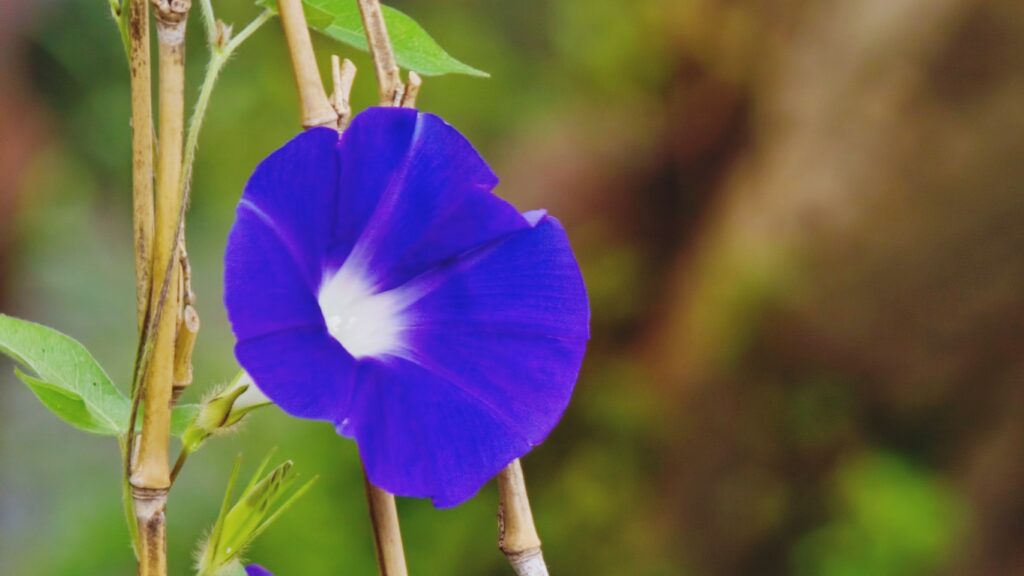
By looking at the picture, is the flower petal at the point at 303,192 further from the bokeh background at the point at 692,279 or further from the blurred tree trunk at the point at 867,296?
the blurred tree trunk at the point at 867,296

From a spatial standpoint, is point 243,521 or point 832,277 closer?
point 243,521

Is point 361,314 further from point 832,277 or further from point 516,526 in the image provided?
point 832,277

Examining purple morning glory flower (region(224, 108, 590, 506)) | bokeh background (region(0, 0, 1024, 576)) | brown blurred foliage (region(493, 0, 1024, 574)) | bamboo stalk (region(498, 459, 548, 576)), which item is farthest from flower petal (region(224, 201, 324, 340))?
brown blurred foliage (region(493, 0, 1024, 574))

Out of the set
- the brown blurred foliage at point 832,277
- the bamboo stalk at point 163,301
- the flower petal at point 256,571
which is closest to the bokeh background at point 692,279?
the brown blurred foliage at point 832,277

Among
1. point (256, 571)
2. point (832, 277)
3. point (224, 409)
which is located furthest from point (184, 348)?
point (832, 277)

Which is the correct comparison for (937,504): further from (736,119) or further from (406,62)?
(406,62)

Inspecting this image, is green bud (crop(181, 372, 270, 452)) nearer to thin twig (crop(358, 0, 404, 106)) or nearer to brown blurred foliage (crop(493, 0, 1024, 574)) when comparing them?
thin twig (crop(358, 0, 404, 106))

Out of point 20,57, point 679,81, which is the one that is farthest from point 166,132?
point 20,57
